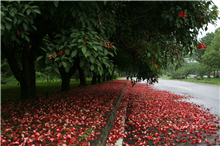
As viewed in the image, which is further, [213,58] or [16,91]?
[213,58]

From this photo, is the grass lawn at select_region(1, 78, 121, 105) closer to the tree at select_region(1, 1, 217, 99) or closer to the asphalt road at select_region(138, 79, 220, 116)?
A: the tree at select_region(1, 1, 217, 99)

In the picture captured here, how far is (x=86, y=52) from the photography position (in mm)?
2723

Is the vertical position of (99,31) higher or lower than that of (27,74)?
higher

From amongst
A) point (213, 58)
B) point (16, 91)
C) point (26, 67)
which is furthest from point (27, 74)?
point (213, 58)

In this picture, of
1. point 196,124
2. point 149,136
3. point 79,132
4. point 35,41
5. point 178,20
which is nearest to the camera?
point 79,132

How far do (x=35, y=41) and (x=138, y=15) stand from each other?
4.89 meters

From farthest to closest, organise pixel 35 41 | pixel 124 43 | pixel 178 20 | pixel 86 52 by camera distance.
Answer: pixel 35 41 → pixel 124 43 → pixel 178 20 → pixel 86 52

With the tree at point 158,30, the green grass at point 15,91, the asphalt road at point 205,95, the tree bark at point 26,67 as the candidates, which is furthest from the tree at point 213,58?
the tree bark at point 26,67

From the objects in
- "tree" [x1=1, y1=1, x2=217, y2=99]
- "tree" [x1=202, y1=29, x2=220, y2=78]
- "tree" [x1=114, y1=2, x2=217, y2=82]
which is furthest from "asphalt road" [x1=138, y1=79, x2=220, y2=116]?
"tree" [x1=202, y1=29, x2=220, y2=78]

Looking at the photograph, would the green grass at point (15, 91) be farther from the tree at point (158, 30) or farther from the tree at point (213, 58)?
the tree at point (213, 58)

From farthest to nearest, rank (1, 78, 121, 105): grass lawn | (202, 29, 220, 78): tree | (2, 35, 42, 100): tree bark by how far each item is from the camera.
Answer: (202, 29, 220, 78): tree < (1, 78, 121, 105): grass lawn < (2, 35, 42, 100): tree bark

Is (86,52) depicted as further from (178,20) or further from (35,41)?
(35,41)

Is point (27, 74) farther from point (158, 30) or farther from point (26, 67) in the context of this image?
point (158, 30)

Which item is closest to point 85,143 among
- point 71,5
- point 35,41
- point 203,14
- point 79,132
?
point 79,132
